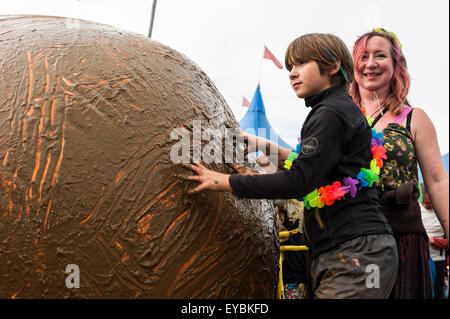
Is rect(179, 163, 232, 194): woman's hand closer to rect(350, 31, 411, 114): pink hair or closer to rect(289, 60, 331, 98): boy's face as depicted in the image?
rect(289, 60, 331, 98): boy's face

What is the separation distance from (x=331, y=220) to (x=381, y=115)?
1.02 metres

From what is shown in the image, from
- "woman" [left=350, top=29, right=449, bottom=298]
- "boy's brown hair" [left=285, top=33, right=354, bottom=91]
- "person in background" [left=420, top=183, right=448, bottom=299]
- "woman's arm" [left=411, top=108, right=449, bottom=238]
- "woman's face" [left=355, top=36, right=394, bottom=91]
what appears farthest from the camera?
"person in background" [left=420, top=183, right=448, bottom=299]

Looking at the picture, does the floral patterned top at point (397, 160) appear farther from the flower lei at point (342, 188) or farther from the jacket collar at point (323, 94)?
the jacket collar at point (323, 94)

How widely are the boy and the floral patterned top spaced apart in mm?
311

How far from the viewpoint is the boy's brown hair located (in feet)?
6.25

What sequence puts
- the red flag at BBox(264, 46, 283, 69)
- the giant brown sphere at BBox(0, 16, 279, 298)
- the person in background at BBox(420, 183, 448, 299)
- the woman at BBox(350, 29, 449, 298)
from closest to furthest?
the giant brown sphere at BBox(0, 16, 279, 298), the woman at BBox(350, 29, 449, 298), the person in background at BBox(420, 183, 448, 299), the red flag at BBox(264, 46, 283, 69)

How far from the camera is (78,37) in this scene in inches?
80.5

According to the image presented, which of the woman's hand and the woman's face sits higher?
the woman's face

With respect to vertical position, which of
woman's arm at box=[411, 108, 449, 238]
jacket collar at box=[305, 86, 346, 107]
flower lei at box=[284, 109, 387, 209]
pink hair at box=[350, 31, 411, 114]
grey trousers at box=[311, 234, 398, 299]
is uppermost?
pink hair at box=[350, 31, 411, 114]

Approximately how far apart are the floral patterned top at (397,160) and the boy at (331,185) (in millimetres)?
311

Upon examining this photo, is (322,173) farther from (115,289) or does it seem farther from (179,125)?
(115,289)

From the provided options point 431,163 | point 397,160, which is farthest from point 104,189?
point 431,163

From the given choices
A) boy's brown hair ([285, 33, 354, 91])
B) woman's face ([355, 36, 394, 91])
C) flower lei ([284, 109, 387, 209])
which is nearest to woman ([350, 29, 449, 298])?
woman's face ([355, 36, 394, 91])

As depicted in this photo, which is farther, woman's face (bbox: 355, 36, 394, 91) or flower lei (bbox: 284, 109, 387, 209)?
woman's face (bbox: 355, 36, 394, 91)
